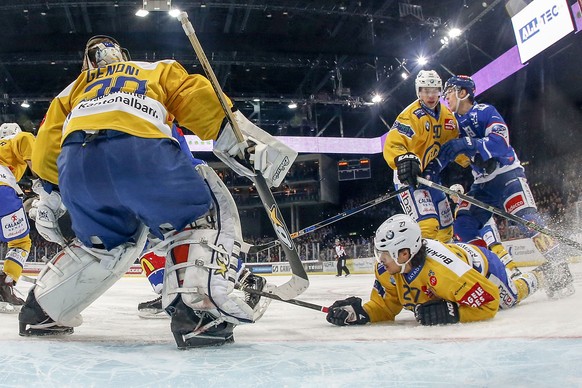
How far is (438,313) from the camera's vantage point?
6.38 ft

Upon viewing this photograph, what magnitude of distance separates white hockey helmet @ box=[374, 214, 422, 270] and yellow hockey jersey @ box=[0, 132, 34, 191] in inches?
108

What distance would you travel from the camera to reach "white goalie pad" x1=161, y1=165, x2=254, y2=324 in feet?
5.13

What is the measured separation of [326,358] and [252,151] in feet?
2.36

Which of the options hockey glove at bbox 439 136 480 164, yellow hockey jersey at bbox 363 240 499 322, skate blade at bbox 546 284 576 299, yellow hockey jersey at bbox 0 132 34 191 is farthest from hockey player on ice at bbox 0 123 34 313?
skate blade at bbox 546 284 576 299

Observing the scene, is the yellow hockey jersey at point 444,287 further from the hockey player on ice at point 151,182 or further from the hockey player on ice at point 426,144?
the hockey player on ice at point 426,144

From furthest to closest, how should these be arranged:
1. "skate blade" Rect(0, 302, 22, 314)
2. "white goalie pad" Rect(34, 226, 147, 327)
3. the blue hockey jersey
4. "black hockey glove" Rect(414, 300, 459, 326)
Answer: the blue hockey jersey → "skate blade" Rect(0, 302, 22, 314) → "black hockey glove" Rect(414, 300, 459, 326) → "white goalie pad" Rect(34, 226, 147, 327)

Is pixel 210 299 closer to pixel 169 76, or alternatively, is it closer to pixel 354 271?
pixel 169 76

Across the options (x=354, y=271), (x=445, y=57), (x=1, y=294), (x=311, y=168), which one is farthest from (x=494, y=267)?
(x=311, y=168)

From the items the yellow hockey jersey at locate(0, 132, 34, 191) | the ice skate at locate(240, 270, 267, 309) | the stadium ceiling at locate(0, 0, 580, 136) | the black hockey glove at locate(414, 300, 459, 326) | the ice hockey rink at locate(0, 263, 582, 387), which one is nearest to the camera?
the ice hockey rink at locate(0, 263, 582, 387)

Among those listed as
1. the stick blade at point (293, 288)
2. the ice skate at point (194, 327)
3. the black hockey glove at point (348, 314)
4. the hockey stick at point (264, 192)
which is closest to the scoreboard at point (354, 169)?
the black hockey glove at point (348, 314)

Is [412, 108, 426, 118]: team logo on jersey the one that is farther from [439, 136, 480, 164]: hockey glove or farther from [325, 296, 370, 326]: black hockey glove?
[325, 296, 370, 326]: black hockey glove

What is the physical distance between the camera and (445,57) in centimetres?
1198

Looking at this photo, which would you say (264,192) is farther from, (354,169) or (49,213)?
(354,169)

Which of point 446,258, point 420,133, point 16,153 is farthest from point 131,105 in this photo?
point 16,153
